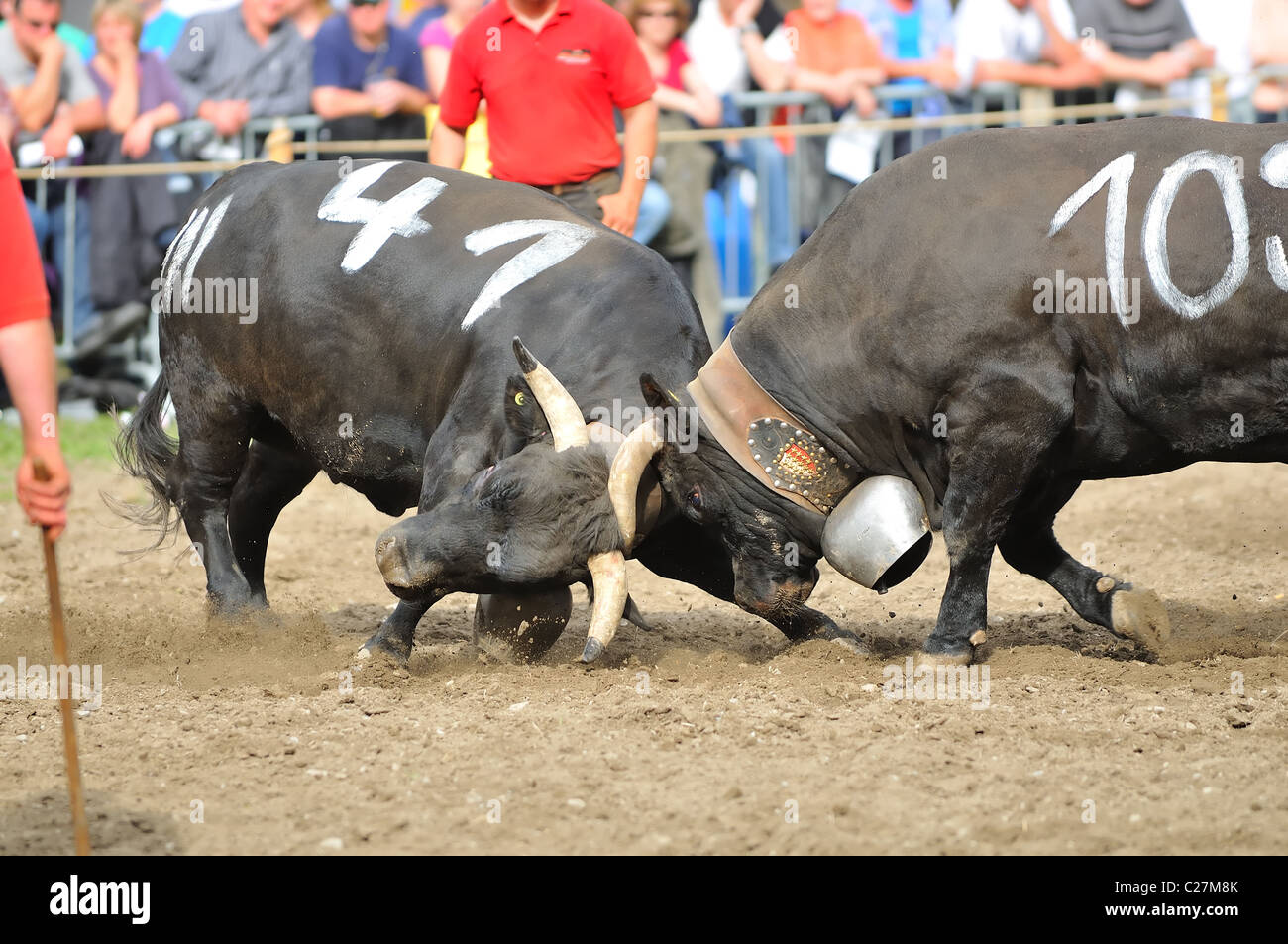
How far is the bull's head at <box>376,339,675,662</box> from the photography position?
15.9 feet

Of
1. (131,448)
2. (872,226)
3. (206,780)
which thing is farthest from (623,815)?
(131,448)

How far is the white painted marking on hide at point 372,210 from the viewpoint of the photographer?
225 inches

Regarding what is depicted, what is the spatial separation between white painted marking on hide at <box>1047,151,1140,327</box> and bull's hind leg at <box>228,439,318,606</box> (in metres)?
3.22

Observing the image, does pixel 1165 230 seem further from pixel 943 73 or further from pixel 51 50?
pixel 51 50

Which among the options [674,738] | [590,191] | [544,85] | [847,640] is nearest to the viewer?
[674,738]

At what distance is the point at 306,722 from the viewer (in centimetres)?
459

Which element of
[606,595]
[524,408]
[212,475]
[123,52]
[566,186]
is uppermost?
[123,52]

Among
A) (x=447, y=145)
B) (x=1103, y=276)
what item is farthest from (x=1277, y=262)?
(x=447, y=145)

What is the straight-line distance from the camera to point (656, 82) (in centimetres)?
938

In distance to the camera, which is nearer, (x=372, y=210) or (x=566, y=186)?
(x=372, y=210)

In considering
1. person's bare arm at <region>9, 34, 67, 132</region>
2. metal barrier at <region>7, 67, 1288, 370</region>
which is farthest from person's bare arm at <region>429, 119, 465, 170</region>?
person's bare arm at <region>9, 34, 67, 132</region>

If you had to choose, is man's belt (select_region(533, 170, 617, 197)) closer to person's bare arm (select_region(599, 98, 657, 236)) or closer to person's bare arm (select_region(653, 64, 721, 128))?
person's bare arm (select_region(599, 98, 657, 236))

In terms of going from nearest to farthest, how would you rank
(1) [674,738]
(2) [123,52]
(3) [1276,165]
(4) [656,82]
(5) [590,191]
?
(1) [674,738] → (3) [1276,165] → (5) [590,191] → (4) [656,82] → (2) [123,52]

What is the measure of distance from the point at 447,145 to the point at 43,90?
5.27 metres
